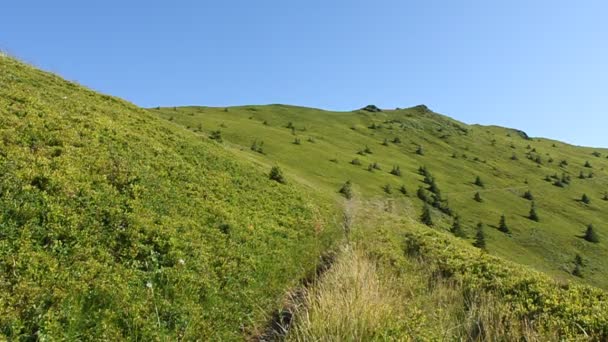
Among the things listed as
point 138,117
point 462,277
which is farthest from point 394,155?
point 462,277

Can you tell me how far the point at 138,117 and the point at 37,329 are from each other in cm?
2082

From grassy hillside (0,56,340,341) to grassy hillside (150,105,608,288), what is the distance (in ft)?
74.1

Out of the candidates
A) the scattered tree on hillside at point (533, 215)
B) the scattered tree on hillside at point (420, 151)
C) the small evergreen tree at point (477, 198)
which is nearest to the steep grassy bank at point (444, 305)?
the small evergreen tree at point (477, 198)

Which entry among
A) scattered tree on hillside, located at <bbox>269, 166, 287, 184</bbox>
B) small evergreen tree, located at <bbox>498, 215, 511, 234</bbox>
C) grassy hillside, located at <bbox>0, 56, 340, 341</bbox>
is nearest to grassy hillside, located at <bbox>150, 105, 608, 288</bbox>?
small evergreen tree, located at <bbox>498, 215, 511, 234</bbox>

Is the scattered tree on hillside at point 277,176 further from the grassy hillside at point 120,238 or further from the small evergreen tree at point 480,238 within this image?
the small evergreen tree at point 480,238

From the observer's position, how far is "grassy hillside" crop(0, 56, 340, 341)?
7941mm

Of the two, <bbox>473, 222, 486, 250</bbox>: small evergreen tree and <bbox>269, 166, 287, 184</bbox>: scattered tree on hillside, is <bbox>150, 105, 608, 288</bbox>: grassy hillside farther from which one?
<bbox>269, 166, 287, 184</bbox>: scattered tree on hillside

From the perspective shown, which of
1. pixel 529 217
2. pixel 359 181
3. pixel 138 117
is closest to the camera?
pixel 138 117

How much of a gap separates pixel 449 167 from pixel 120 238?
9889cm

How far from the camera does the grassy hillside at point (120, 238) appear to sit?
7941 mm

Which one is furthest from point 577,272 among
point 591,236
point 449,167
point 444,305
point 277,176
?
point 444,305

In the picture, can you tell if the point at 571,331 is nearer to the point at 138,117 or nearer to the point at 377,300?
the point at 377,300

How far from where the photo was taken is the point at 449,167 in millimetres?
100625

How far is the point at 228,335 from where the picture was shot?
9.43 metres
